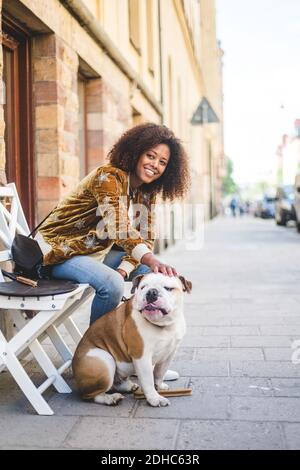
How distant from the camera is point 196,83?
3806 centimetres

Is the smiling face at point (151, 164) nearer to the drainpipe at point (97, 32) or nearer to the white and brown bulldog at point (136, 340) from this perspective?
the white and brown bulldog at point (136, 340)

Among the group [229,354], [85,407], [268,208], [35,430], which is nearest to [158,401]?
[85,407]

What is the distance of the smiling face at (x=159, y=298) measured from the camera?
385 cm

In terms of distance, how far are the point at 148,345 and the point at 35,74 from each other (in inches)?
166

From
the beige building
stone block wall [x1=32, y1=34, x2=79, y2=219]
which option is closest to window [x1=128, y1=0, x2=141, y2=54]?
the beige building

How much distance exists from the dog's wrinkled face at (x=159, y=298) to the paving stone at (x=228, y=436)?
603 mm

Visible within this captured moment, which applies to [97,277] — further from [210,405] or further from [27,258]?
[210,405]

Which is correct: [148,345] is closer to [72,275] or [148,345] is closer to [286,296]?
[72,275]

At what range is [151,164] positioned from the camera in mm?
4652

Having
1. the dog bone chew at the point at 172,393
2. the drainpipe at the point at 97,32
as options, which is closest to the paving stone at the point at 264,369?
the dog bone chew at the point at 172,393
